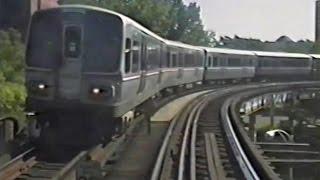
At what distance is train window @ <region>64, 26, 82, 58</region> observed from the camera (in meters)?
12.5

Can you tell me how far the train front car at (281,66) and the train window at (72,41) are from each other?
41.3 meters

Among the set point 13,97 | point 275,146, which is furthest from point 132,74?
point 13,97

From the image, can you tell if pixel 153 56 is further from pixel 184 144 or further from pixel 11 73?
pixel 11 73

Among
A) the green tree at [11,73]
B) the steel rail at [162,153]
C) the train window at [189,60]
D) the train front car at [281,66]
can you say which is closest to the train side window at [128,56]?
the steel rail at [162,153]

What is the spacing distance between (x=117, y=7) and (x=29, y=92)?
3959cm

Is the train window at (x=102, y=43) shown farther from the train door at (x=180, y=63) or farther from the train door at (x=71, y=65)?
the train door at (x=180, y=63)

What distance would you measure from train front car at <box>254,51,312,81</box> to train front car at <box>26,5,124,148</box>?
135ft

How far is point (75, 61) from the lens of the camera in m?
12.5

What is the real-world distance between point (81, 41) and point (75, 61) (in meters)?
0.38

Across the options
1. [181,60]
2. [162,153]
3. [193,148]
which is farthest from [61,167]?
[181,60]

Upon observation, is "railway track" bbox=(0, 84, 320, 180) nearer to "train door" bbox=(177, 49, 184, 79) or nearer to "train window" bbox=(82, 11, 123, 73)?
"train window" bbox=(82, 11, 123, 73)

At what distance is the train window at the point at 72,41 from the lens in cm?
1254

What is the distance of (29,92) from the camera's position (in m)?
12.9

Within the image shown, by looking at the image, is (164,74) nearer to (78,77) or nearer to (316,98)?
(78,77)
